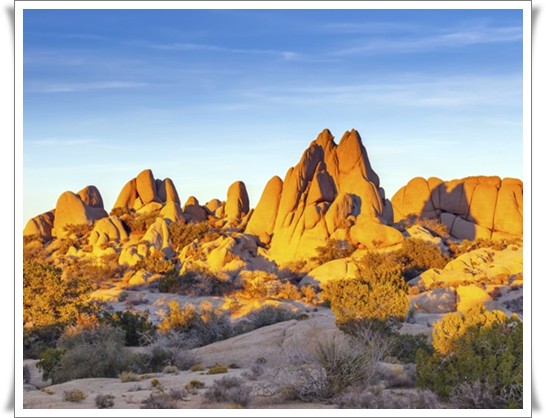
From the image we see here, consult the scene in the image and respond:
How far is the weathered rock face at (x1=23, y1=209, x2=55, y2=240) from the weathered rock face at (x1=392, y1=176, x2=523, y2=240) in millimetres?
26157

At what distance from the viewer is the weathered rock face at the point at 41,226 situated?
57.3 m

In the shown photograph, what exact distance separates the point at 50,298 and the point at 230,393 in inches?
621

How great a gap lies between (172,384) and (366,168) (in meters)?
38.7

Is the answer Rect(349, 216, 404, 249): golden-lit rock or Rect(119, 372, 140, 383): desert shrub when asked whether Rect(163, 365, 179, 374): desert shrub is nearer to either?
Rect(119, 372, 140, 383): desert shrub

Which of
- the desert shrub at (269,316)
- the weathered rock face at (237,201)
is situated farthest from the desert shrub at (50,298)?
the weathered rock face at (237,201)

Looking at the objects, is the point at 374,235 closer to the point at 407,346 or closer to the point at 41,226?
the point at 407,346

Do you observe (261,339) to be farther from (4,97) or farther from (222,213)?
(222,213)

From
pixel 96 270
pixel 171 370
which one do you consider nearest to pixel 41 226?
pixel 96 270

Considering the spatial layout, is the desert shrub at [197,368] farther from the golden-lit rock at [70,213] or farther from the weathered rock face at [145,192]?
the weathered rock face at [145,192]

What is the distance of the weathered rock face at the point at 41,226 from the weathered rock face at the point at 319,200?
1648 centimetres

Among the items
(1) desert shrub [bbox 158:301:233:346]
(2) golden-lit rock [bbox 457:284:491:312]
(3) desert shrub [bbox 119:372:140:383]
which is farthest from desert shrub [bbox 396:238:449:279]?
(3) desert shrub [bbox 119:372:140:383]

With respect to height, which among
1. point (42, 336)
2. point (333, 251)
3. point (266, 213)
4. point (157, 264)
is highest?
point (266, 213)

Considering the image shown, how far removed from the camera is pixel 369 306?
2438 cm

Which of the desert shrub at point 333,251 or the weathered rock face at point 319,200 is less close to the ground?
the weathered rock face at point 319,200
